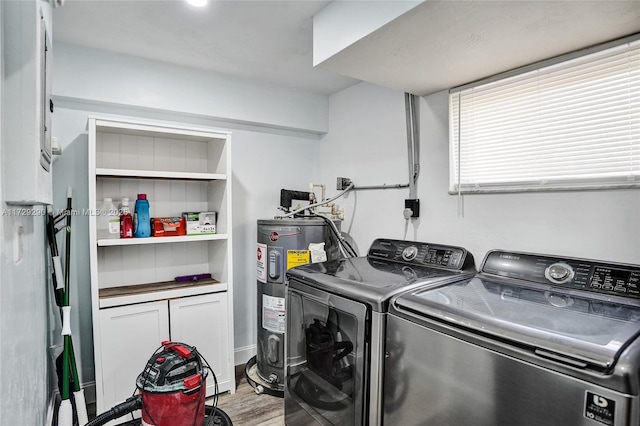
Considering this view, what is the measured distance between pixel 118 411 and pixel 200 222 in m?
1.23

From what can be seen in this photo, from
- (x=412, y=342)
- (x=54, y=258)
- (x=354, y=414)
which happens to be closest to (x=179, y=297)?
(x=54, y=258)

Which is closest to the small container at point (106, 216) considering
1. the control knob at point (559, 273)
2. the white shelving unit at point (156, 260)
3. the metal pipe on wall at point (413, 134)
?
the white shelving unit at point (156, 260)

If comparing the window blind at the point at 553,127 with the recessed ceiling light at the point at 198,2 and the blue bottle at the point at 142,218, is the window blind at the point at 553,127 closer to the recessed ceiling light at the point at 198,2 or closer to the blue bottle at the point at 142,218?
the recessed ceiling light at the point at 198,2

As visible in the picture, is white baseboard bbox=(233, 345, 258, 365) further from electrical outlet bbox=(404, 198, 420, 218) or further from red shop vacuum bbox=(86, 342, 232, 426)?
electrical outlet bbox=(404, 198, 420, 218)

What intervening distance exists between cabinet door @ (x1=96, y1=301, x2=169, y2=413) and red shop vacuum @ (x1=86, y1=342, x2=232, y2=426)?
1.34ft

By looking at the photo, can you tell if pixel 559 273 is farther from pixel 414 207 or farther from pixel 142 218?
pixel 142 218

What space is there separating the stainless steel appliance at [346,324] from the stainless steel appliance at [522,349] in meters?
Result: 0.08

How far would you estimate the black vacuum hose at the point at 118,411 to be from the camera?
5.37 ft

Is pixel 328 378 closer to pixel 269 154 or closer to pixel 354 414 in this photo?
pixel 354 414

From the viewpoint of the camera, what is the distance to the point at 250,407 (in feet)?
7.57

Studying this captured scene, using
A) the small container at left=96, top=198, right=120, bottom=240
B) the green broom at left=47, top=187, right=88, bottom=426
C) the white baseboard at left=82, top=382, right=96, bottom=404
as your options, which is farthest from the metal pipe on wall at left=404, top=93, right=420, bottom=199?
the white baseboard at left=82, top=382, right=96, bottom=404

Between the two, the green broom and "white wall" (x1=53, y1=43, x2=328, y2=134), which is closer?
the green broom

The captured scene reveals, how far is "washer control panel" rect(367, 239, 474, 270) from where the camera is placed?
1882mm

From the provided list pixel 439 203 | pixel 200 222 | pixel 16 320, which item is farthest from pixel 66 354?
pixel 439 203
